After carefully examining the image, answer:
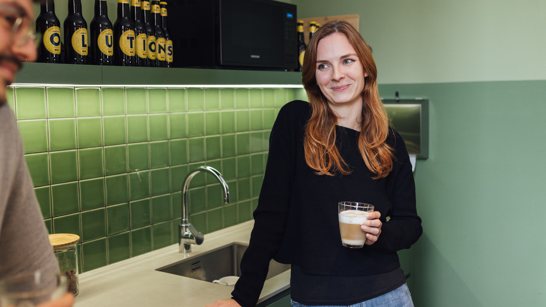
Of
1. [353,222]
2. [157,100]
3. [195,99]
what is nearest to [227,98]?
[195,99]

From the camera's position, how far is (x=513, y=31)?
224 cm

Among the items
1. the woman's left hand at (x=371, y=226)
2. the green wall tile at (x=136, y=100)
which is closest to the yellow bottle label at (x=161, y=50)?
the green wall tile at (x=136, y=100)

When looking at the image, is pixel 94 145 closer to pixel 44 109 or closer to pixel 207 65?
pixel 44 109

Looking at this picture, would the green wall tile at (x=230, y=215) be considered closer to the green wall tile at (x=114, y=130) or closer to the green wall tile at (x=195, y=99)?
the green wall tile at (x=195, y=99)

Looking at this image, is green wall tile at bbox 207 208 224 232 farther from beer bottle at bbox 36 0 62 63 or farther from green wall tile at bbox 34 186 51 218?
beer bottle at bbox 36 0 62 63

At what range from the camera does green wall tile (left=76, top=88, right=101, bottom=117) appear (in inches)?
67.4

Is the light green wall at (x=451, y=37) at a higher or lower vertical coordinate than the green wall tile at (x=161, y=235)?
higher

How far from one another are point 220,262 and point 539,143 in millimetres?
1541

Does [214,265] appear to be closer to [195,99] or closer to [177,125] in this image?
[177,125]

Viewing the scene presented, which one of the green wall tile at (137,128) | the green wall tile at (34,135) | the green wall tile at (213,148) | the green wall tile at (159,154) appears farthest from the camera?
the green wall tile at (213,148)

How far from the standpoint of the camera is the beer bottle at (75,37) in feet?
4.81

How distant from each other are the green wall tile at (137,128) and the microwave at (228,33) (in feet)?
0.86

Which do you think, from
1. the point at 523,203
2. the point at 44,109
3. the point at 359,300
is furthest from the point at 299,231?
the point at 523,203

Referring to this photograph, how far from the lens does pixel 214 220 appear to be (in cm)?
233
